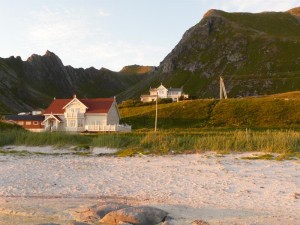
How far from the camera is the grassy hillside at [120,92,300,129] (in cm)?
6531

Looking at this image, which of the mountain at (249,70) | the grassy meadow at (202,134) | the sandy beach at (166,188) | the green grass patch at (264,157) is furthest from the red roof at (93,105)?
the mountain at (249,70)

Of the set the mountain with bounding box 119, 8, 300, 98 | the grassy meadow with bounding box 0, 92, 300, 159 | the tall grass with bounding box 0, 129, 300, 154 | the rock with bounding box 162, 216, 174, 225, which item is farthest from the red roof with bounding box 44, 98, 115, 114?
the mountain with bounding box 119, 8, 300, 98

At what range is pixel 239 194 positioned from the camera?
1228 centimetres

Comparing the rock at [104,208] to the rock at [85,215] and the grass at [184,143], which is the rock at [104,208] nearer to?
the rock at [85,215]

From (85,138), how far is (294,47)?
571ft

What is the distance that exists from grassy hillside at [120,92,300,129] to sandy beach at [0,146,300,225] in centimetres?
4523

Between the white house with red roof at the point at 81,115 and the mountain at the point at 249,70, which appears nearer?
the white house with red roof at the point at 81,115

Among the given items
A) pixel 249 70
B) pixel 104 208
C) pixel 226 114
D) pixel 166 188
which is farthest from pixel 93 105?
pixel 249 70

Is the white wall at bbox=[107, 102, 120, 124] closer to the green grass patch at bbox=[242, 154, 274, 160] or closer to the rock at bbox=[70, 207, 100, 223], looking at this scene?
the green grass patch at bbox=[242, 154, 274, 160]

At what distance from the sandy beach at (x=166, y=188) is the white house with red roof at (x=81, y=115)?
150ft

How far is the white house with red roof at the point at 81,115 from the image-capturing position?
2603 inches

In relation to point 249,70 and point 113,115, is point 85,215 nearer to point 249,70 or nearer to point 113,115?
point 113,115

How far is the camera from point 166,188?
1334 cm

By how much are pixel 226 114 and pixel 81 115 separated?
1052 inches
